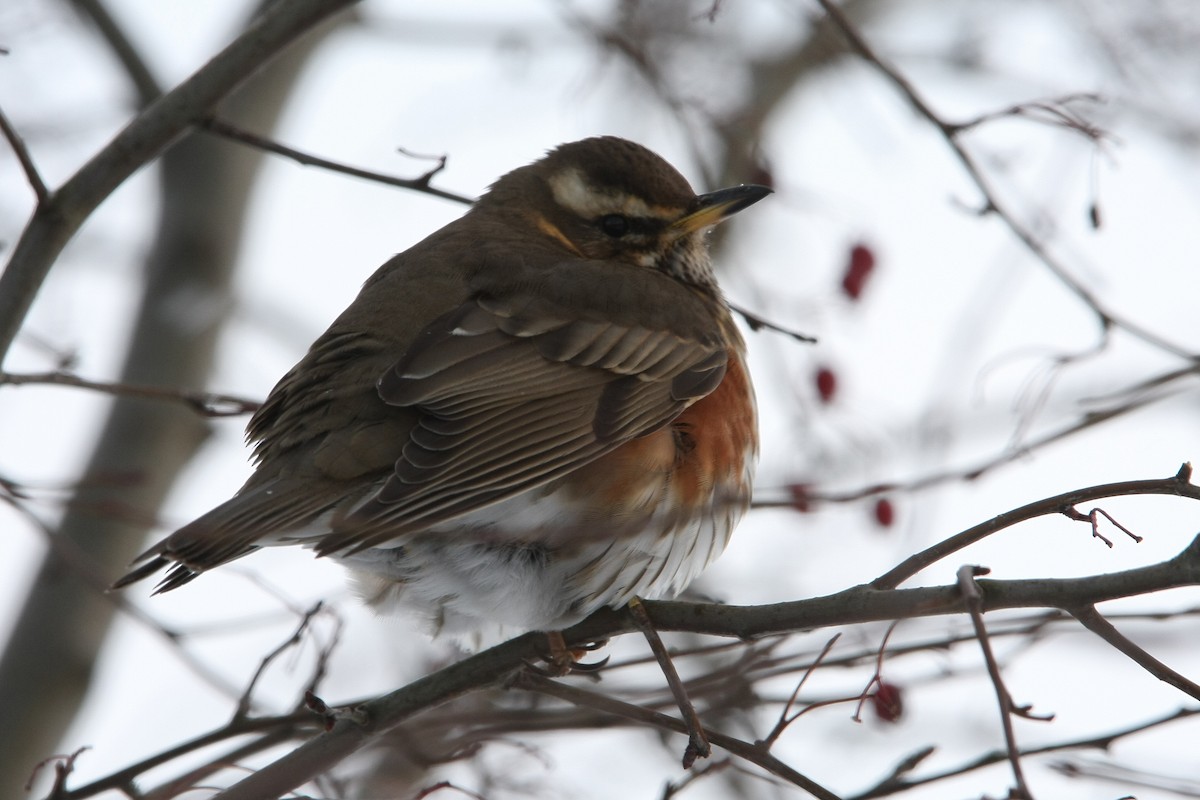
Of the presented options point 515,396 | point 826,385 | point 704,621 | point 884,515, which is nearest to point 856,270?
point 826,385

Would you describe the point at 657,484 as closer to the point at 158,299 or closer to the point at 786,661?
the point at 786,661

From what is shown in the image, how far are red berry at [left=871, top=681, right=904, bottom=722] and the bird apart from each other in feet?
2.12

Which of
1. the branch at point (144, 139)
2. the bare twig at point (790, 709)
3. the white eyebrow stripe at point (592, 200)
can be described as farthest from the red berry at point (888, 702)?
the branch at point (144, 139)

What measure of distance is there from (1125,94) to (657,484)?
5187mm

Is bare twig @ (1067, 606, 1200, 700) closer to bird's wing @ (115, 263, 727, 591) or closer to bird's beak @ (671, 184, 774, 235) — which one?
bird's wing @ (115, 263, 727, 591)

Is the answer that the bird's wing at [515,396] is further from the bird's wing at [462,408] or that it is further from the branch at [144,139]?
the branch at [144,139]

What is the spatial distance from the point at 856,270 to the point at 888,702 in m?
2.75

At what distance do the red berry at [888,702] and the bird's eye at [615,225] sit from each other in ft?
6.59

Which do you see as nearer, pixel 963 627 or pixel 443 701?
pixel 443 701

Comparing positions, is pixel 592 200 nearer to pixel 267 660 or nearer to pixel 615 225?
pixel 615 225

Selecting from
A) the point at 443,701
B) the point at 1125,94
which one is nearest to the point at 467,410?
the point at 443,701

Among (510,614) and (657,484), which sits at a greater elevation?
(657,484)

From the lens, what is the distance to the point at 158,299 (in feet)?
24.2

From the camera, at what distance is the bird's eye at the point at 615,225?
5.39 meters
